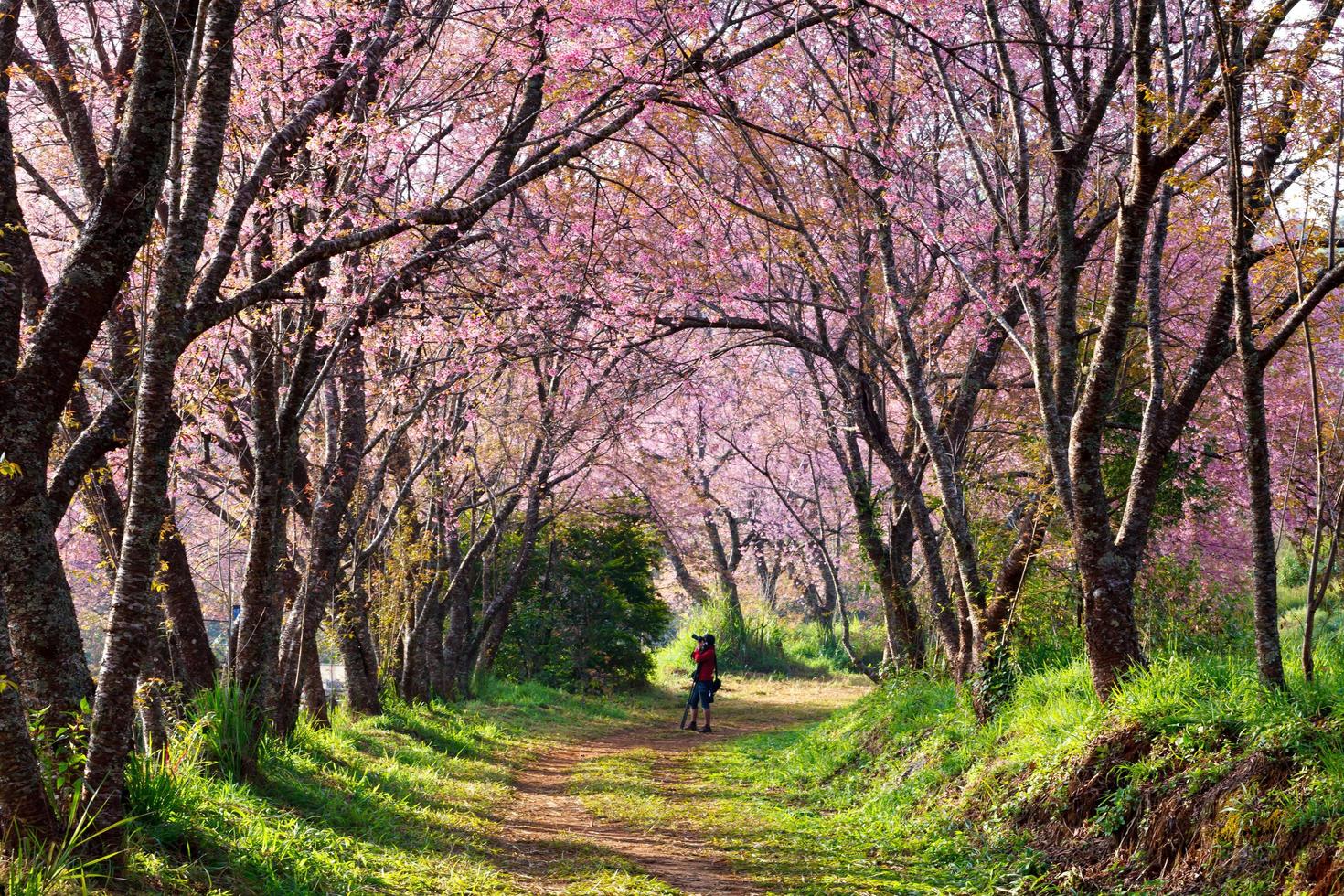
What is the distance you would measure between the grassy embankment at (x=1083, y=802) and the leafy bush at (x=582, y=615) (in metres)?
10.3

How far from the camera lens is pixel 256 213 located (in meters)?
8.51

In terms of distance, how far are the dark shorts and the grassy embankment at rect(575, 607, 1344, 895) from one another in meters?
5.80

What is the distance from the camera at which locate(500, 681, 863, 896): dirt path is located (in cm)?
620

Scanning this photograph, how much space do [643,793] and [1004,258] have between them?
18.7ft

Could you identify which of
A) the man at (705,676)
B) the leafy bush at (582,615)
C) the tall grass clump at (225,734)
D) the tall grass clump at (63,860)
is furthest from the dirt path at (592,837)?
the leafy bush at (582,615)

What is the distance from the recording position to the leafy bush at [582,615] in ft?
64.3

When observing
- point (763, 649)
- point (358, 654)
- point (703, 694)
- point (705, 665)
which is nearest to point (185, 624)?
point (358, 654)

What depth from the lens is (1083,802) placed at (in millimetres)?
5703

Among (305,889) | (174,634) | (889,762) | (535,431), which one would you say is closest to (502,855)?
(305,889)

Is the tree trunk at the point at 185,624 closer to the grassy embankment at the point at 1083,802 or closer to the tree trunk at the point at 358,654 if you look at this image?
the grassy embankment at the point at 1083,802

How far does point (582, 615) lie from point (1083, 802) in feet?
48.1

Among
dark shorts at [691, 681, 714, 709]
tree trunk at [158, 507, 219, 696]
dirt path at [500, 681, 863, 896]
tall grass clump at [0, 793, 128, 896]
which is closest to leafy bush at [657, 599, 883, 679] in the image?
dark shorts at [691, 681, 714, 709]

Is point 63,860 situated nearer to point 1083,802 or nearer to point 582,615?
point 1083,802

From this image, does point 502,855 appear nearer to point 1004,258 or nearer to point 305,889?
point 305,889
